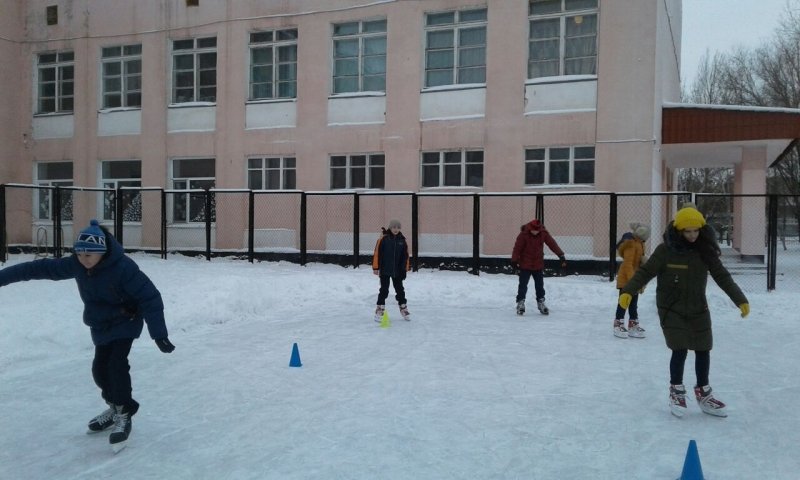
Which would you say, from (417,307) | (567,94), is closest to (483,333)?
(417,307)

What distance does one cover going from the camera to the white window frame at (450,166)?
689 inches

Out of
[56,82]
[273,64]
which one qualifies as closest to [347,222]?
[273,64]

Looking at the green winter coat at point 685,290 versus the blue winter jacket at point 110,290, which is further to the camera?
the green winter coat at point 685,290

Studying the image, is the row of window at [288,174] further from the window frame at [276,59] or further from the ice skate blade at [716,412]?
the ice skate blade at [716,412]

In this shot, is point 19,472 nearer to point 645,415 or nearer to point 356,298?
point 645,415

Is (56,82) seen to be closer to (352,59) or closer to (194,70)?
(194,70)

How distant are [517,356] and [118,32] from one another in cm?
1894

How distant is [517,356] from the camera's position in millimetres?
7965

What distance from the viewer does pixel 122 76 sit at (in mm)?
21297

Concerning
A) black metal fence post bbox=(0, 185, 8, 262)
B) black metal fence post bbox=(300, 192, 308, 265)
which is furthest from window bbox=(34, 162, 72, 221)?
black metal fence post bbox=(300, 192, 308, 265)

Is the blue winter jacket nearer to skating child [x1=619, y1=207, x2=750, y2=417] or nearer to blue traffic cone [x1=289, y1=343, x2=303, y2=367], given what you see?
blue traffic cone [x1=289, y1=343, x2=303, y2=367]

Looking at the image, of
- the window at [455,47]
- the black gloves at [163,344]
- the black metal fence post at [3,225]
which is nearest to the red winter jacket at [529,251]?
the black gloves at [163,344]

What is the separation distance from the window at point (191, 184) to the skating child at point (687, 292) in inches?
625

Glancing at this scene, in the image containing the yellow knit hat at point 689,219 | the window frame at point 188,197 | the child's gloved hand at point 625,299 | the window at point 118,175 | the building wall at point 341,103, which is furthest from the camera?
the window at point 118,175
